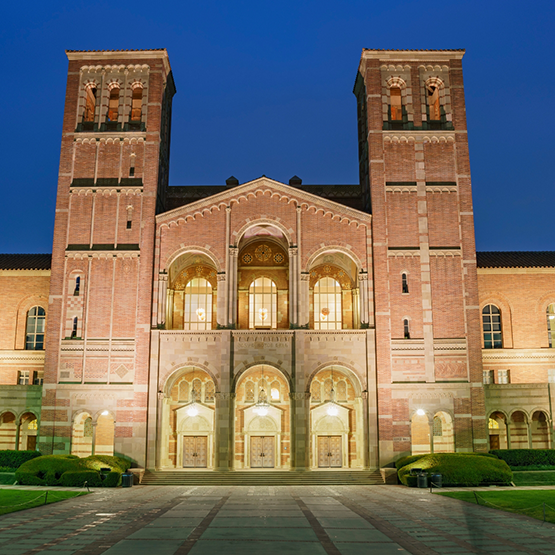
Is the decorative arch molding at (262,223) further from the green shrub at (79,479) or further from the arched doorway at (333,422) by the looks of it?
the green shrub at (79,479)

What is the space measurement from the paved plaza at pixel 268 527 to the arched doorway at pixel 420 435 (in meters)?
11.7

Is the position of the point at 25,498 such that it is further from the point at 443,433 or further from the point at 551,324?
the point at 551,324

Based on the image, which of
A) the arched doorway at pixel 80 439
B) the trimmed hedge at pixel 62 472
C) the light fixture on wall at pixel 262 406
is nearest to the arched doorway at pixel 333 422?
the light fixture on wall at pixel 262 406

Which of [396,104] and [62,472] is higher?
[396,104]

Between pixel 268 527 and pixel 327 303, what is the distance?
84.4 feet

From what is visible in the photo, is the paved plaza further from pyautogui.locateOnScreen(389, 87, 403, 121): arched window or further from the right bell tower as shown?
pyautogui.locateOnScreen(389, 87, 403, 121): arched window

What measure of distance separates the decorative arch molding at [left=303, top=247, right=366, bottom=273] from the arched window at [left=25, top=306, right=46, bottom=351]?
20236 millimetres

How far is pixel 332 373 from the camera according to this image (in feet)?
135

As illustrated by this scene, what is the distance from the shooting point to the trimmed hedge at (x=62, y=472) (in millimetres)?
30734

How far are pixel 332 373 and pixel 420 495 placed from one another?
1439 centimetres

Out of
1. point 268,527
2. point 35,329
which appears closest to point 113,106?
point 35,329

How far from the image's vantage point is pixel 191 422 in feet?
133

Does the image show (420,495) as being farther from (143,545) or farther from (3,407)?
(3,407)

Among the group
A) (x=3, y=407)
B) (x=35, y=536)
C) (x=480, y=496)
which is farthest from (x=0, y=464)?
(x=480, y=496)
